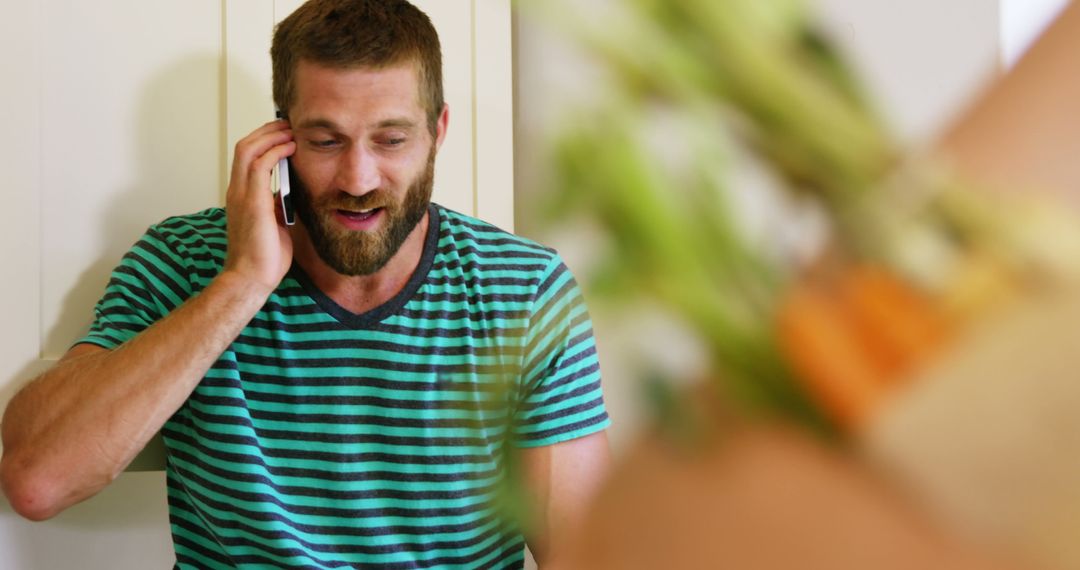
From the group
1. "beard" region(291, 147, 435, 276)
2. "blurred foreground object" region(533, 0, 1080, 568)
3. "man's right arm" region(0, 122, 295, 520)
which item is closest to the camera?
"blurred foreground object" region(533, 0, 1080, 568)

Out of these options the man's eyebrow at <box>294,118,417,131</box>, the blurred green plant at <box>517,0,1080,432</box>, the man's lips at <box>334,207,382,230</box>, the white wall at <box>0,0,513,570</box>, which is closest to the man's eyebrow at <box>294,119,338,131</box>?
the man's eyebrow at <box>294,118,417,131</box>

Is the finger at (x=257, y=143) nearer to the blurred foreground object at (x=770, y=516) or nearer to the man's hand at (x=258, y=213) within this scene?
the man's hand at (x=258, y=213)

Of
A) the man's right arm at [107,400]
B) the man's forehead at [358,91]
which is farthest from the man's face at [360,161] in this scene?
the man's right arm at [107,400]

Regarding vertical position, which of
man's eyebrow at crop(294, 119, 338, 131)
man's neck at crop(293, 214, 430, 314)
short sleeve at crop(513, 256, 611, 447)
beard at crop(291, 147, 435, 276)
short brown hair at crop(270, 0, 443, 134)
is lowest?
short sleeve at crop(513, 256, 611, 447)

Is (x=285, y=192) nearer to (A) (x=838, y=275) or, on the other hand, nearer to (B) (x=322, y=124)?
(B) (x=322, y=124)

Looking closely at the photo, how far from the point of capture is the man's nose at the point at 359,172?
123cm

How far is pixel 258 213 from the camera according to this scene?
1241mm

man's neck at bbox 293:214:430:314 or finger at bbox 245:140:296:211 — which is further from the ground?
finger at bbox 245:140:296:211

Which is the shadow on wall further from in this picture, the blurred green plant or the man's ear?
the blurred green plant

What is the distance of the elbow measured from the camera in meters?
1.18

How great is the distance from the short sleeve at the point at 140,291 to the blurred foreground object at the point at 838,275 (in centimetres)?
118

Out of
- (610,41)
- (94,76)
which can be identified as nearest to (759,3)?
(610,41)

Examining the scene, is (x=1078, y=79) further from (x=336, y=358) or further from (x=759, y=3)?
(x=336, y=358)

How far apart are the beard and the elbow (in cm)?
42
